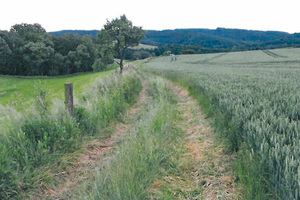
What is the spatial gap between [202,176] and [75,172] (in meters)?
2.32

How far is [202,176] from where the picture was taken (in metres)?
3.09

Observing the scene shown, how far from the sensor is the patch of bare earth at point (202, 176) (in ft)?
8.82

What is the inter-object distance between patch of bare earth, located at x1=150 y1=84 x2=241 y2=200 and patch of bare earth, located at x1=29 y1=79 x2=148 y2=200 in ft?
4.27

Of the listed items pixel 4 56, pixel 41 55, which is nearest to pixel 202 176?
pixel 41 55

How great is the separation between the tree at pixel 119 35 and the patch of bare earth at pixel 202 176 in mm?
21735

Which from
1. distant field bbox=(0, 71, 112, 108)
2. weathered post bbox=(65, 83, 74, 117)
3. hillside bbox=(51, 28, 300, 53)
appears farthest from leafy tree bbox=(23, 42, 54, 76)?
hillside bbox=(51, 28, 300, 53)

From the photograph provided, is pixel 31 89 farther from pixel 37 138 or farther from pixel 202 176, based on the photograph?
pixel 202 176

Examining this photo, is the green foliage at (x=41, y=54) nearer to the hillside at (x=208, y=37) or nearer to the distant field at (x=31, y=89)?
the distant field at (x=31, y=89)

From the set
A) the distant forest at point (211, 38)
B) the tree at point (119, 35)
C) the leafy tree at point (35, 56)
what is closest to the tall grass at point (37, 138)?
the tree at point (119, 35)

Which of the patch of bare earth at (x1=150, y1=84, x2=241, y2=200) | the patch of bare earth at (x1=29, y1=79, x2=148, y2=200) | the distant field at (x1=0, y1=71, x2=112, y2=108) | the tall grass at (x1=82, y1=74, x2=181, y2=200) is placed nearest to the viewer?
the tall grass at (x1=82, y1=74, x2=181, y2=200)

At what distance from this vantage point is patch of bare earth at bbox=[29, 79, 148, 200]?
9.97 ft

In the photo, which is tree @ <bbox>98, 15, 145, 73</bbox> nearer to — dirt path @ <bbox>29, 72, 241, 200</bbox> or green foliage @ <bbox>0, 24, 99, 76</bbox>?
dirt path @ <bbox>29, 72, 241, 200</bbox>

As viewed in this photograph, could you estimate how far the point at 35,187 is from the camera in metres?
3.04

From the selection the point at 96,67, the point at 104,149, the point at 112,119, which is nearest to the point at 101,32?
the point at 96,67
